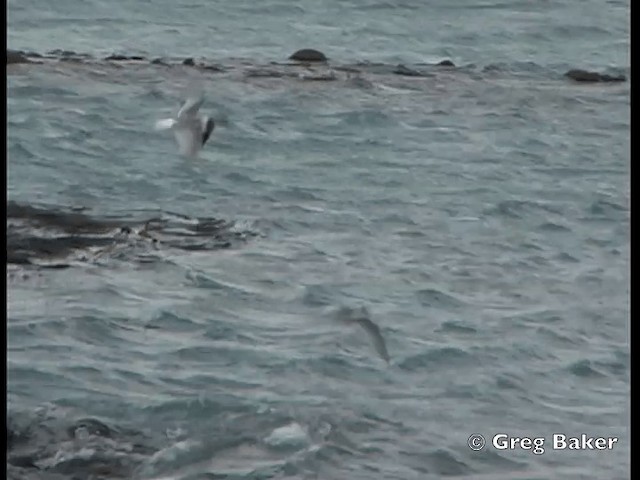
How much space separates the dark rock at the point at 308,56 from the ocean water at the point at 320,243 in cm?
6

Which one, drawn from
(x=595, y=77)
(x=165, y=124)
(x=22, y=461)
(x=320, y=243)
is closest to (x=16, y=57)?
(x=165, y=124)

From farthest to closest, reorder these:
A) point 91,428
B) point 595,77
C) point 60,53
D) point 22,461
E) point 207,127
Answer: point 60,53 < point 595,77 < point 207,127 < point 91,428 < point 22,461

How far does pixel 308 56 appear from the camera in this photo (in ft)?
26.5

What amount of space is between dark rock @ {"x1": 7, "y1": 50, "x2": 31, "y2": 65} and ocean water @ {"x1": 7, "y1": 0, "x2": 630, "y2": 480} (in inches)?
3.0

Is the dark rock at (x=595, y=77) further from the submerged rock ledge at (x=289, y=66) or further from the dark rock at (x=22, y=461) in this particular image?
the dark rock at (x=22, y=461)

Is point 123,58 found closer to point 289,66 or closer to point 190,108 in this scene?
point 289,66

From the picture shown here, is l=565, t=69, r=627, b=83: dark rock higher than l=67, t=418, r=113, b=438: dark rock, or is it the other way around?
l=565, t=69, r=627, b=83: dark rock

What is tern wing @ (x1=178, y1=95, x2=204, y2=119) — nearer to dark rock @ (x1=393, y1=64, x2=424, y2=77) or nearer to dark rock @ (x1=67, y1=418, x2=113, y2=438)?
dark rock @ (x1=393, y1=64, x2=424, y2=77)

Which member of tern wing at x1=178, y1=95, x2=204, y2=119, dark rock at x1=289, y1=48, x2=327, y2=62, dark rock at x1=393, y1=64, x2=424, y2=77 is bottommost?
tern wing at x1=178, y1=95, x2=204, y2=119

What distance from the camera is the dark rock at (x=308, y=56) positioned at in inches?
316

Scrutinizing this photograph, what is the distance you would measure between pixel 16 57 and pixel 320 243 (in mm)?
2253

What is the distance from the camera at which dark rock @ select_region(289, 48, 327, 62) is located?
8016mm

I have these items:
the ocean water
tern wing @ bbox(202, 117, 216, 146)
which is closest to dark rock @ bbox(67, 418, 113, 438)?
the ocean water

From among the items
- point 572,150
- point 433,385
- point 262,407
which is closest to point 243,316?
point 262,407
